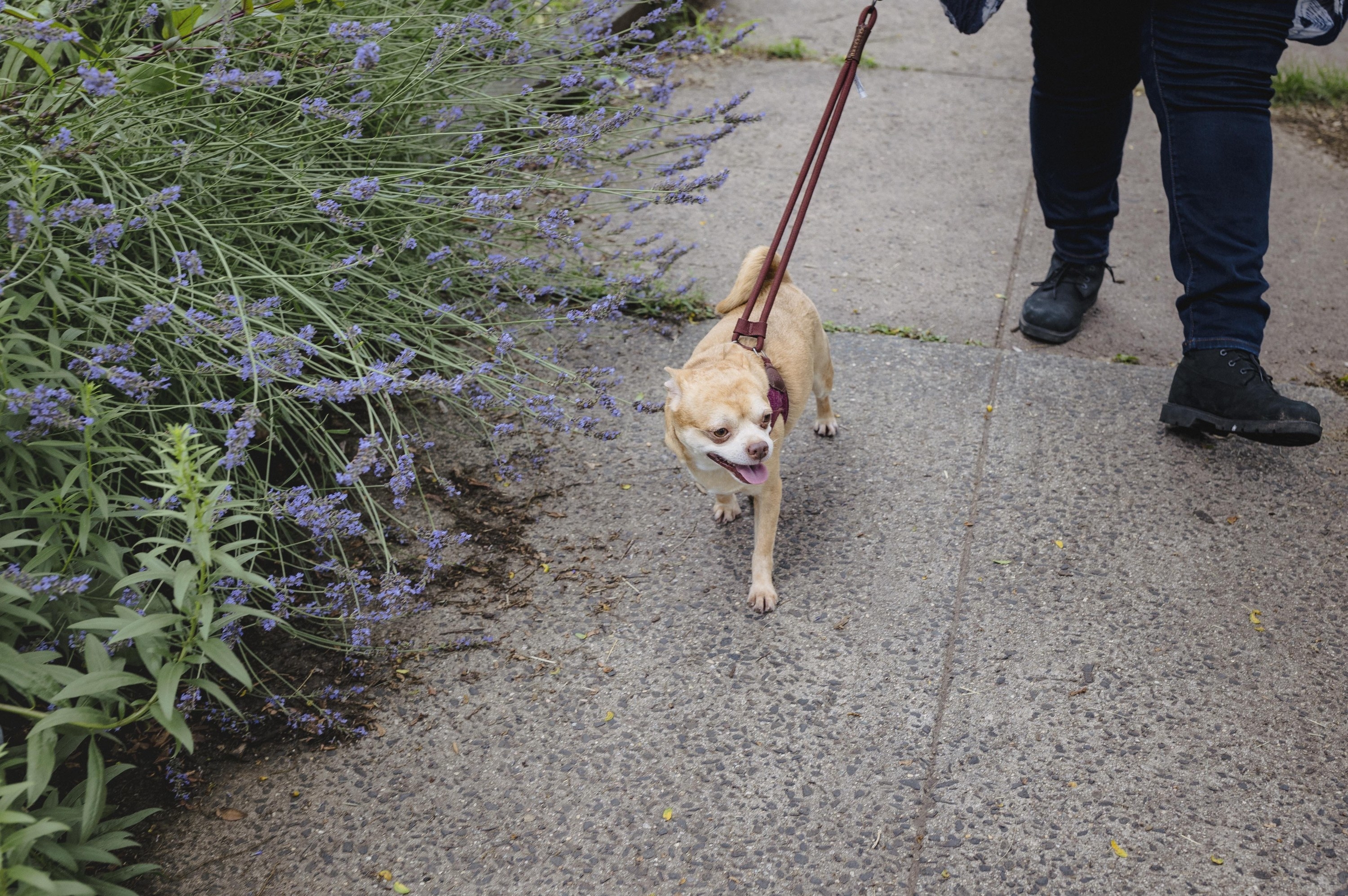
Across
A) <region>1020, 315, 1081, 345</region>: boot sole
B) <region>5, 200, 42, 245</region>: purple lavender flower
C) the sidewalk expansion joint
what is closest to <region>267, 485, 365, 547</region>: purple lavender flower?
<region>5, 200, 42, 245</region>: purple lavender flower

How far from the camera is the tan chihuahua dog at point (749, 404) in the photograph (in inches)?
93.4

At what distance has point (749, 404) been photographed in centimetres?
237

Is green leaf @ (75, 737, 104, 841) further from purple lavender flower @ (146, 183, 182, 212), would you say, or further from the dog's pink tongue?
the dog's pink tongue

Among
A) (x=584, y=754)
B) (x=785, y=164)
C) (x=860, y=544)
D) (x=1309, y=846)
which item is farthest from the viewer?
(x=785, y=164)

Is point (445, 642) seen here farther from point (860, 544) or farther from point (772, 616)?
point (860, 544)

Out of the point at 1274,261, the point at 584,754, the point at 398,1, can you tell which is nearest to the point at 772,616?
the point at 584,754

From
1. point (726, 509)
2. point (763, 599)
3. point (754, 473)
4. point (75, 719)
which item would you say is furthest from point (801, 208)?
point (75, 719)

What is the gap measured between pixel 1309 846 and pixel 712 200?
3.54m

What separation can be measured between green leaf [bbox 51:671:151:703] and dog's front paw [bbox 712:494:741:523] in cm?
168

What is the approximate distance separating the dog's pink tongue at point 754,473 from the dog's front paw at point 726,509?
19.0 inches

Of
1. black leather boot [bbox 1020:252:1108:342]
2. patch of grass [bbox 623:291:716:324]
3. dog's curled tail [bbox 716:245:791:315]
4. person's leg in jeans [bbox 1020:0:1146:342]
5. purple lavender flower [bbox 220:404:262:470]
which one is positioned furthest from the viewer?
patch of grass [bbox 623:291:716:324]

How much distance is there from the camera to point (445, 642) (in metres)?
2.54

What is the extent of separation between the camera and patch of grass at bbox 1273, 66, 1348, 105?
548 cm

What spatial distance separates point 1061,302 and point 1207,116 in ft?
3.25
